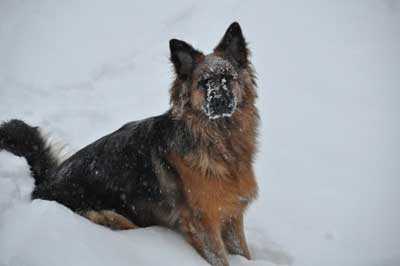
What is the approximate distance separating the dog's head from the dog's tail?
5.32 feet

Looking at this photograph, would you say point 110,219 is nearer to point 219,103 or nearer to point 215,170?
point 215,170

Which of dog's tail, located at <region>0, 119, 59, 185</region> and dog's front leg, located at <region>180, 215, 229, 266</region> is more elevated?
dog's tail, located at <region>0, 119, 59, 185</region>

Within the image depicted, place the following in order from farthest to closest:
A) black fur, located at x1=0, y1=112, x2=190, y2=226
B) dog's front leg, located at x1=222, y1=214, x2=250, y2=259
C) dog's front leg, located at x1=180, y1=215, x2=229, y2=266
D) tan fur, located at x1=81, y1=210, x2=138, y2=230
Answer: dog's front leg, located at x1=222, y1=214, x2=250, y2=259
black fur, located at x1=0, y1=112, x2=190, y2=226
dog's front leg, located at x1=180, y1=215, x2=229, y2=266
tan fur, located at x1=81, y1=210, x2=138, y2=230

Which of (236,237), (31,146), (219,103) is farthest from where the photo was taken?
(31,146)

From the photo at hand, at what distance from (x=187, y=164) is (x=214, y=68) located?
97 centimetres

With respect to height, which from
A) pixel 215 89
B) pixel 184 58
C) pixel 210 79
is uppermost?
pixel 184 58

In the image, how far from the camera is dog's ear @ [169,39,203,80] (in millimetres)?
4082

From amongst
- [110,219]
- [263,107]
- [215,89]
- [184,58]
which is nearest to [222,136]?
[215,89]

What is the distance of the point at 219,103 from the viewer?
4.02m

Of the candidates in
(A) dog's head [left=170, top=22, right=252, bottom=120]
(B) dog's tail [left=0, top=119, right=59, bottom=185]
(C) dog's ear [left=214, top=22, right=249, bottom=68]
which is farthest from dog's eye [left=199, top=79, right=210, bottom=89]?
(B) dog's tail [left=0, top=119, right=59, bottom=185]

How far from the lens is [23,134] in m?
4.65

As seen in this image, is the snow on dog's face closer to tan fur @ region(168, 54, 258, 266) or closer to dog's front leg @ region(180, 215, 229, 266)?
tan fur @ region(168, 54, 258, 266)

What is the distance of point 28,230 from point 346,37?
22.3ft

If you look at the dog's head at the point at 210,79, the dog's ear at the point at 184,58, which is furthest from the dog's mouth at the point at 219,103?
the dog's ear at the point at 184,58
